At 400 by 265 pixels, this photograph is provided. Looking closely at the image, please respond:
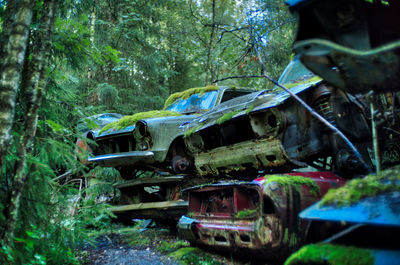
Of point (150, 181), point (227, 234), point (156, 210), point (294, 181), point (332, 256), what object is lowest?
point (156, 210)

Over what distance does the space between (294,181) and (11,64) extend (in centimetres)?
277

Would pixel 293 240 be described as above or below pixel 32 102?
below

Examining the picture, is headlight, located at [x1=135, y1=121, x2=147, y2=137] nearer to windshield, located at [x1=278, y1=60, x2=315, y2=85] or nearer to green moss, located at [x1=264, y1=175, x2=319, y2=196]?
windshield, located at [x1=278, y1=60, x2=315, y2=85]

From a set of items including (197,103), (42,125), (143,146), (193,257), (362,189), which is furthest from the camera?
(197,103)

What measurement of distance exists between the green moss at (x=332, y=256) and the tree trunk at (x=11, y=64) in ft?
7.97

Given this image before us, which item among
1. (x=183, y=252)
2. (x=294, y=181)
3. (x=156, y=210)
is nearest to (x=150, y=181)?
(x=156, y=210)

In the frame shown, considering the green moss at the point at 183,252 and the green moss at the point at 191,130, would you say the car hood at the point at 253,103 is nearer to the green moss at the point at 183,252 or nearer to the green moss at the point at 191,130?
the green moss at the point at 191,130

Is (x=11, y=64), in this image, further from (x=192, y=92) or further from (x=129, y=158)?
(x=192, y=92)

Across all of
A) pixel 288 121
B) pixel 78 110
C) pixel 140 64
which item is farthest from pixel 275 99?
pixel 140 64

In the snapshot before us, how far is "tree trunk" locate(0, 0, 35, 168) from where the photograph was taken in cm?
257

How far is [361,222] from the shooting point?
123 cm

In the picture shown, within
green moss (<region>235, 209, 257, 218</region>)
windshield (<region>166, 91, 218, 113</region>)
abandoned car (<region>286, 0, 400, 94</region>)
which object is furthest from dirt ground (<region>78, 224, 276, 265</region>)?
windshield (<region>166, 91, 218, 113</region>)

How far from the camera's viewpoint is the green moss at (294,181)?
2760 mm

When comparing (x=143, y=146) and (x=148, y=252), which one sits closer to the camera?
(x=148, y=252)
